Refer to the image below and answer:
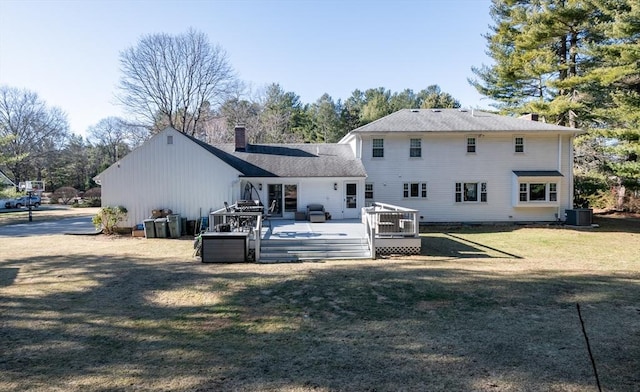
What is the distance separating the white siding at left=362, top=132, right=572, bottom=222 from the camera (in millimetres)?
20422

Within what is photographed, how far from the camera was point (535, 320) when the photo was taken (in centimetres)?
645

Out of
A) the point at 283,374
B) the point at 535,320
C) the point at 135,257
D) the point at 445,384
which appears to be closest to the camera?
the point at 445,384

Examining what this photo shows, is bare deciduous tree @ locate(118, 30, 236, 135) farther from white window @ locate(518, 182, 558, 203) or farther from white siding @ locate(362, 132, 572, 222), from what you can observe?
white window @ locate(518, 182, 558, 203)

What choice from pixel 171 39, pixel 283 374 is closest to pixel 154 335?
pixel 283 374

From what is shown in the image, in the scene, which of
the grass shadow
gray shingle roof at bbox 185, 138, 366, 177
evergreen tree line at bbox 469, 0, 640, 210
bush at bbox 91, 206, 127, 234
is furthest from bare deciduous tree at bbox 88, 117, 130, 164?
the grass shadow

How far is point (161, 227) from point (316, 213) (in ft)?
23.1

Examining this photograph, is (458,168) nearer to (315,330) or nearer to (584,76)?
(584,76)

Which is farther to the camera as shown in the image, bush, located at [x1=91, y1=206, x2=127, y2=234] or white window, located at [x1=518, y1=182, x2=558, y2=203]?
white window, located at [x1=518, y1=182, x2=558, y2=203]

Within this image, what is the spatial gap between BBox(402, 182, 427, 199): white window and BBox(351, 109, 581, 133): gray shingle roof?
2951mm

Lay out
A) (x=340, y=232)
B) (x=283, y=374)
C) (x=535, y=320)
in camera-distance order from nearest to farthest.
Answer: (x=283, y=374) < (x=535, y=320) < (x=340, y=232)

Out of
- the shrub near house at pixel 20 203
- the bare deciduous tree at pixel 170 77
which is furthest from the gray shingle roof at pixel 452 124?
the shrub near house at pixel 20 203

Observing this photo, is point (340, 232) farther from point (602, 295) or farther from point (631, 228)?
point (631, 228)

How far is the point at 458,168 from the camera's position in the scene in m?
20.5

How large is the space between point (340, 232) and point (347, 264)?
10.5ft
